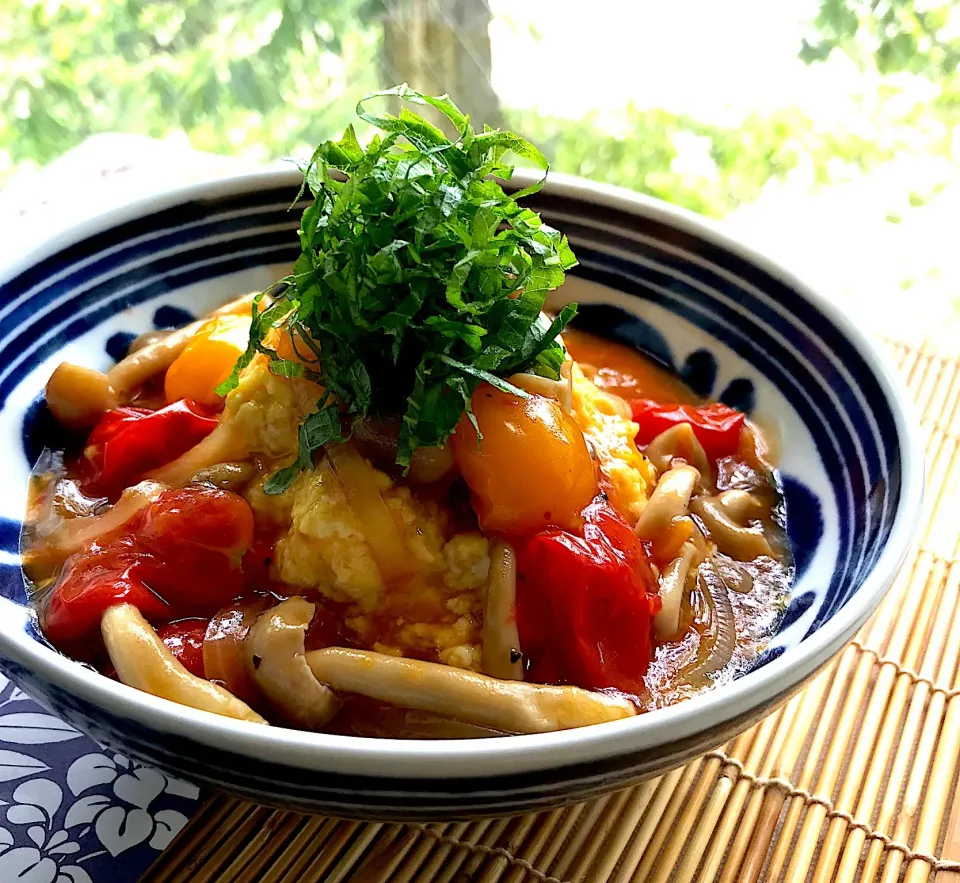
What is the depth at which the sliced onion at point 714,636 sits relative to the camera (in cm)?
179

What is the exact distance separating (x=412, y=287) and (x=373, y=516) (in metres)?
0.41

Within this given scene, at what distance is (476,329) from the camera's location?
67.9 inches

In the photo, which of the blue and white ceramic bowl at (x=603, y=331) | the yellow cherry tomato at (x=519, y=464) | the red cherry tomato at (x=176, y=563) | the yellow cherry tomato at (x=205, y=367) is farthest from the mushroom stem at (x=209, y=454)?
the yellow cherry tomato at (x=519, y=464)

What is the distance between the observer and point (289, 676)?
1605mm

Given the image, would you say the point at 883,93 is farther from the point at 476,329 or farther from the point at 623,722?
the point at 623,722

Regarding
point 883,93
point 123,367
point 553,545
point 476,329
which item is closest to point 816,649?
point 553,545

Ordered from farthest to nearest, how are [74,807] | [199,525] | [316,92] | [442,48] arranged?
[316,92] → [442,48] → [199,525] → [74,807]

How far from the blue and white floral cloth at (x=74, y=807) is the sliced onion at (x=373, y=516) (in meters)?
0.50

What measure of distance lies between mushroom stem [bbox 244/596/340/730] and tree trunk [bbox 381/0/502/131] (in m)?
3.01

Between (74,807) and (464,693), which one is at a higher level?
(464,693)

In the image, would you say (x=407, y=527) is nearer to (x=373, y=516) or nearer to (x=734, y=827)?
(x=373, y=516)

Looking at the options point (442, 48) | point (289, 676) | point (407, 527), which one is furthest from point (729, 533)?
point (442, 48)

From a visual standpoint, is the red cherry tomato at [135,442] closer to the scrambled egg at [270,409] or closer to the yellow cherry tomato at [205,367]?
the yellow cherry tomato at [205,367]

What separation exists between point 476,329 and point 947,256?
12.3ft
